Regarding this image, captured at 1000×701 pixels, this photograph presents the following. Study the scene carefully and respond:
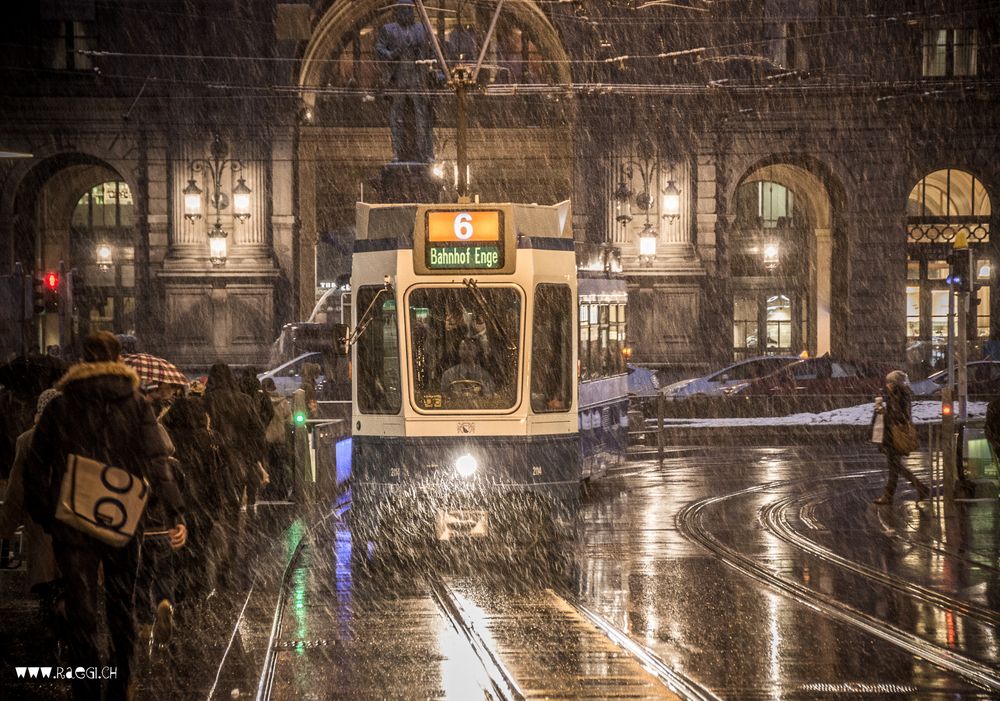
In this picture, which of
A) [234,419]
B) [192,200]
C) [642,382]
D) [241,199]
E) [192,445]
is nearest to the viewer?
[192,445]

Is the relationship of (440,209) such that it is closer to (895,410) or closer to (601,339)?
(601,339)

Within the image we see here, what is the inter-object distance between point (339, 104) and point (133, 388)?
38.6m

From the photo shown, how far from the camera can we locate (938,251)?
47844mm

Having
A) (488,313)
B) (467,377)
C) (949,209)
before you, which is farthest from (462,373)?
(949,209)

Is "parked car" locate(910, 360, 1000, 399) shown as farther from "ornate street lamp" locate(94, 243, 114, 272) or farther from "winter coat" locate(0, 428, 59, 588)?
"winter coat" locate(0, 428, 59, 588)

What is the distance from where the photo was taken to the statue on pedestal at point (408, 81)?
33.5 metres

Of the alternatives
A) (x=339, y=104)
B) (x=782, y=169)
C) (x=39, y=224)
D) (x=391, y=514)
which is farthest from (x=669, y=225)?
(x=391, y=514)

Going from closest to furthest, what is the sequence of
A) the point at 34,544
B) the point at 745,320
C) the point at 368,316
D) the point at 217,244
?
1. the point at 34,544
2. the point at 368,316
3. the point at 217,244
4. the point at 745,320

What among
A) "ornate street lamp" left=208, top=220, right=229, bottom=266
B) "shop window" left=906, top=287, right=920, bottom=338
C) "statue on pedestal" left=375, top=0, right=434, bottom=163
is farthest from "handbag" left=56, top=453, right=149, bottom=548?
"shop window" left=906, top=287, right=920, bottom=338

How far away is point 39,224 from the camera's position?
1935 inches

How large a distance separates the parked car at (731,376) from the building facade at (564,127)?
363 centimetres

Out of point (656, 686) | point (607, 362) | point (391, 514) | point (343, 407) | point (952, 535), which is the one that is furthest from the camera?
point (343, 407)

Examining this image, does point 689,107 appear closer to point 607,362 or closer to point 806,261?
point 806,261

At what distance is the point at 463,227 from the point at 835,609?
536 cm
